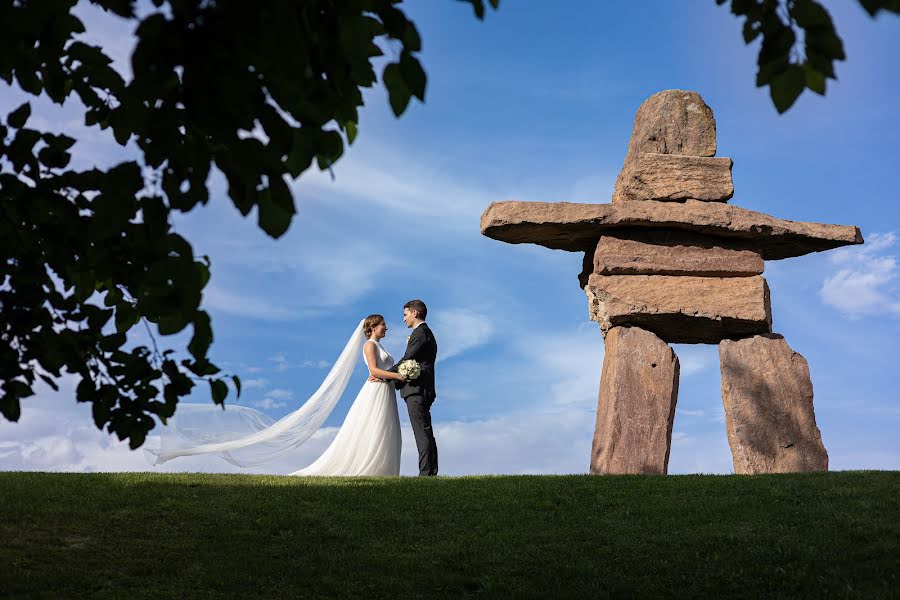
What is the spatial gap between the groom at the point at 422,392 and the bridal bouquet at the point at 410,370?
103 mm

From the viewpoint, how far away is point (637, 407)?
12719 mm

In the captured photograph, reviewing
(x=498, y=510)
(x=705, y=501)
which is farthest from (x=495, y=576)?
(x=705, y=501)

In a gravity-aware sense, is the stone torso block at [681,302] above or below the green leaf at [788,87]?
above

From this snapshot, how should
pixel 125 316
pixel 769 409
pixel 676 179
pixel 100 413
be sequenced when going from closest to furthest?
pixel 100 413, pixel 125 316, pixel 769 409, pixel 676 179

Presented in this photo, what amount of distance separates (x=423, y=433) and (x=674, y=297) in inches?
162

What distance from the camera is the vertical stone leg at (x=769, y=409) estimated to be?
1291cm

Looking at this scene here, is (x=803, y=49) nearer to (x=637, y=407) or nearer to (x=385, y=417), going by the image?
(x=637, y=407)

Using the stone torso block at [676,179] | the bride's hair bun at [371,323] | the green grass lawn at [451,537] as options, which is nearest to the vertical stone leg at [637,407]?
the green grass lawn at [451,537]

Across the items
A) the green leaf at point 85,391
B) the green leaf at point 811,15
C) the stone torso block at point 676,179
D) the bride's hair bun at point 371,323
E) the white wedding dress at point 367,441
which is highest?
the stone torso block at point 676,179

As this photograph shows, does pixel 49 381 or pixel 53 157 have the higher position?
pixel 53 157

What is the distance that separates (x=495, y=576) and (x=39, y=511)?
5.19 m

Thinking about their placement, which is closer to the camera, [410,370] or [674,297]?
[674,297]

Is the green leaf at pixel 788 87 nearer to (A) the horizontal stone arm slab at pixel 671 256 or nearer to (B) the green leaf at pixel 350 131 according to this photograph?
(B) the green leaf at pixel 350 131

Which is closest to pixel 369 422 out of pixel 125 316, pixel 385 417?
pixel 385 417
